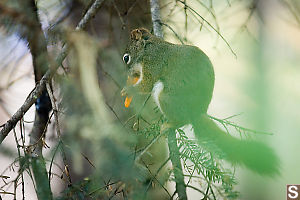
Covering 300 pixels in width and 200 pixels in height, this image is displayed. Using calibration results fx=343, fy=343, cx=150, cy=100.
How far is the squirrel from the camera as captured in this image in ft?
3.39

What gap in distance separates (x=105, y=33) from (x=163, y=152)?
22.4 inches

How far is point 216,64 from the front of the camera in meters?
1.75

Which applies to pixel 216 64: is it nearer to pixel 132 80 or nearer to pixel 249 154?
pixel 132 80

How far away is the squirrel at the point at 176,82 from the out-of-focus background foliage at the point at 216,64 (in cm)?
8

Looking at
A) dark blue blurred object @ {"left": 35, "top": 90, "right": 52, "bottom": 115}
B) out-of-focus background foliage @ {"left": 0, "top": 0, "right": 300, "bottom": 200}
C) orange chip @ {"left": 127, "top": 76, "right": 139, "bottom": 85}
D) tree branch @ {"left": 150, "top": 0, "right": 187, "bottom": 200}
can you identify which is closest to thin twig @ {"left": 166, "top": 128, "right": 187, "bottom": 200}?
tree branch @ {"left": 150, "top": 0, "right": 187, "bottom": 200}

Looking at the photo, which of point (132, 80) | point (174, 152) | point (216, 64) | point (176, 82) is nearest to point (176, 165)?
point (174, 152)

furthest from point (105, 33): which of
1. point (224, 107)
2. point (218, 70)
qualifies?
point (224, 107)

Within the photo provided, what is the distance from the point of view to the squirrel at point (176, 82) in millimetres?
1033

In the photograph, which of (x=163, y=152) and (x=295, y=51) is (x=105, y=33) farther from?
(x=295, y=51)

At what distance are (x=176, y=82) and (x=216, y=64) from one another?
735mm

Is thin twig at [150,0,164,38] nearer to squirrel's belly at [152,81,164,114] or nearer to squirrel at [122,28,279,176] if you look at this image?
squirrel at [122,28,279,176]

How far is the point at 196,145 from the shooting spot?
0.82 meters

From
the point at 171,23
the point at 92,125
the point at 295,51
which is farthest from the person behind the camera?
the point at 295,51

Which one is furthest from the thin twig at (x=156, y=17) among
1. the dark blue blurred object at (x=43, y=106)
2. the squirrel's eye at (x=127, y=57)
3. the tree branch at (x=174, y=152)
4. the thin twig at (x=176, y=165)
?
the dark blue blurred object at (x=43, y=106)
